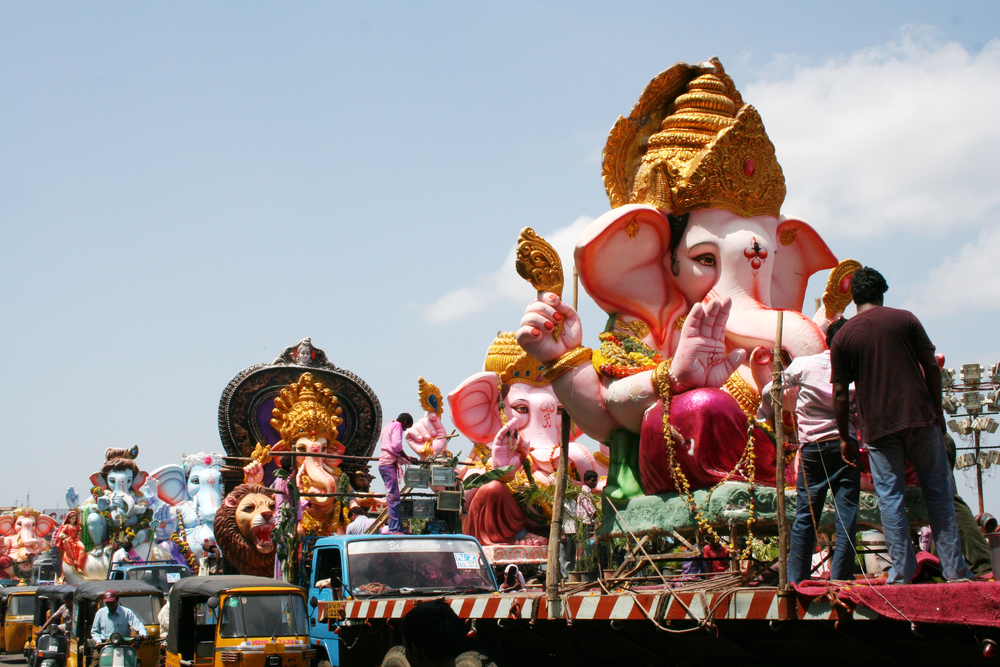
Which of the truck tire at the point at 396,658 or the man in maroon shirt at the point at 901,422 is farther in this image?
the truck tire at the point at 396,658

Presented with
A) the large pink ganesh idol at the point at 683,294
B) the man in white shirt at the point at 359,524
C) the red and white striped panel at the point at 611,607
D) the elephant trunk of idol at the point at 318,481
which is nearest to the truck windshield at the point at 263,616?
the large pink ganesh idol at the point at 683,294

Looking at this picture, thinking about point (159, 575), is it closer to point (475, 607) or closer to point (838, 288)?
point (475, 607)

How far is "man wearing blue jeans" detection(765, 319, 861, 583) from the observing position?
457cm

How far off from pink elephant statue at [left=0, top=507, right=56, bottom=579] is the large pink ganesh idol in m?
18.3

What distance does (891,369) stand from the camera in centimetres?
413

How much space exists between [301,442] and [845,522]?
538 inches

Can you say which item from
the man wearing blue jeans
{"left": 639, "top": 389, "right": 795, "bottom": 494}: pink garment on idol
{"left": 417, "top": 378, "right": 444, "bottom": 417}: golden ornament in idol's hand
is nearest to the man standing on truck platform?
{"left": 417, "top": 378, "right": 444, "bottom": 417}: golden ornament in idol's hand

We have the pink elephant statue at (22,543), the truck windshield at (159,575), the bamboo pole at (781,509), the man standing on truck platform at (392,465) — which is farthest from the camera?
the pink elephant statue at (22,543)

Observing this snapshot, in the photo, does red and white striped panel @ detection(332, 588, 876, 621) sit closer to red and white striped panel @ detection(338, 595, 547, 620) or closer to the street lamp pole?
red and white striped panel @ detection(338, 595, 547, 620)

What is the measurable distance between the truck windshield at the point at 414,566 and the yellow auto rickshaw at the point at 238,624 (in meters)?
1.06

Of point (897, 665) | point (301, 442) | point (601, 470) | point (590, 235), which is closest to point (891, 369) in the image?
point (897, 665)

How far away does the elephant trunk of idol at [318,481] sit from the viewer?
15.8 meters

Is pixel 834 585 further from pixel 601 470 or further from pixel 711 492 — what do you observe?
pixel 601 470

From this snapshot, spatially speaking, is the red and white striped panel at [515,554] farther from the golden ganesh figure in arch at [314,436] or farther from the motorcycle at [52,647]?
the motorcycle at [52,647]
